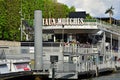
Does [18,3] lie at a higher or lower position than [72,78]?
higher

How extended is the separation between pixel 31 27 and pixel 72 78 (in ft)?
87.1

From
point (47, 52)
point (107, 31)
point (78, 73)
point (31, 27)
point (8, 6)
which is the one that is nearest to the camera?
point (78, 73)

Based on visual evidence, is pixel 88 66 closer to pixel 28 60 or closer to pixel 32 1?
pixel 28 60

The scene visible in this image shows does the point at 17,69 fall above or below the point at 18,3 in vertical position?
below

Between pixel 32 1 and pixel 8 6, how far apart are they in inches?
572

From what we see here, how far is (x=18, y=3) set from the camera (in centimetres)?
9788

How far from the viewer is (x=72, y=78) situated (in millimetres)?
55594

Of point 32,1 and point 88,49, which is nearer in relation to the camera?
point 88,49

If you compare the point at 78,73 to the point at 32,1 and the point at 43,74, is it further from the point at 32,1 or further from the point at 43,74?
the point at 32,1

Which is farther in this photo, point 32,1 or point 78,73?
point 32,1

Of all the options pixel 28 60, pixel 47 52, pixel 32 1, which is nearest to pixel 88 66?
pixel 47 52

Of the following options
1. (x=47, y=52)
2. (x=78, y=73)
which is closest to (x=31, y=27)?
(x=47, y=52)

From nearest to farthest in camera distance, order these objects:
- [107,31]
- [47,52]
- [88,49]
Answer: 1. [47,52]
2. [88,49]
3. [107,31]

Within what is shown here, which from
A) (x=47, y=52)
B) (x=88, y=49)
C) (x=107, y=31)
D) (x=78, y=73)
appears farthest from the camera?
(x=107, y=31)
